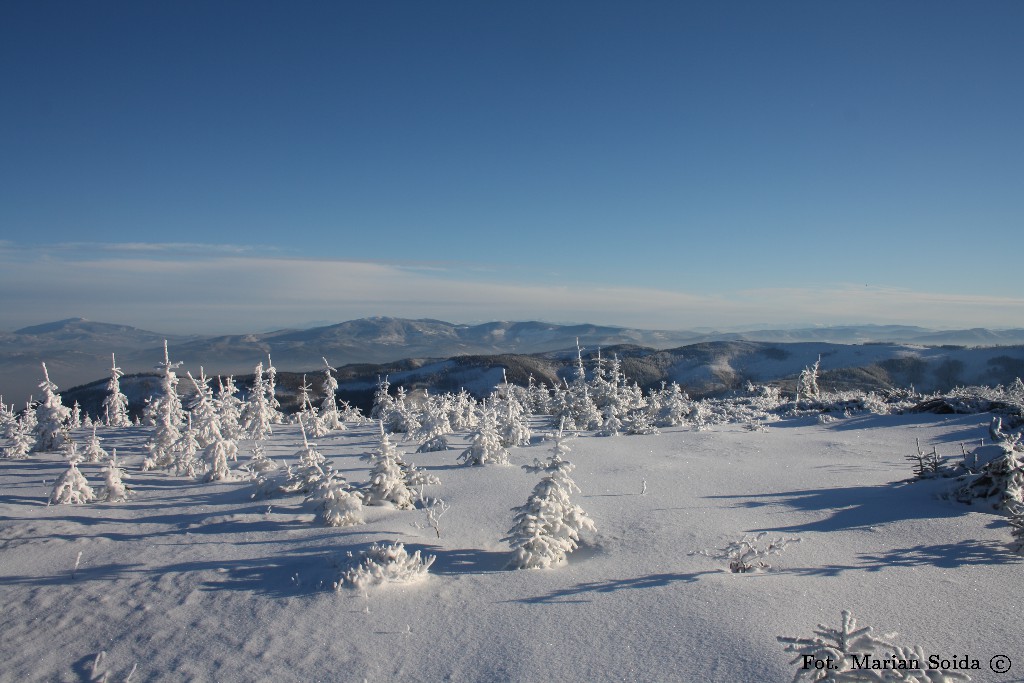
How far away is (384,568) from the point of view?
8.37 m

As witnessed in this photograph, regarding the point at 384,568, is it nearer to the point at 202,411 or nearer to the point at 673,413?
the point at 202,411

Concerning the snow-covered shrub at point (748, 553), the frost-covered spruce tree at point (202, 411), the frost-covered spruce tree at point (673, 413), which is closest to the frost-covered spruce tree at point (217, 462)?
the frost-covered spruce tree at point (202, 411)

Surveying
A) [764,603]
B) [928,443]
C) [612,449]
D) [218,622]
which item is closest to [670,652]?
[764,603]

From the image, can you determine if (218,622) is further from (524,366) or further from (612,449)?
(524,366)

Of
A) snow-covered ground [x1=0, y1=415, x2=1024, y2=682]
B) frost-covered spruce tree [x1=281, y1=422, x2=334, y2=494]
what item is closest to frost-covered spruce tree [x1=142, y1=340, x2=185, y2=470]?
snow-covered ground [x1=0, y1=415, x2=1024, y2=682]

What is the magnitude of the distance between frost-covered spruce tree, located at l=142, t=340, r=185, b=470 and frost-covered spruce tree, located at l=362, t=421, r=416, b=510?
386 inches

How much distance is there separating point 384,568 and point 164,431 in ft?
49.1

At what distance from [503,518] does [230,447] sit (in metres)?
10.3

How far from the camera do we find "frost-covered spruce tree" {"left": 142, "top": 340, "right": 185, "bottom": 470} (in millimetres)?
18828

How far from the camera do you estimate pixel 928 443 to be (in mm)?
19797

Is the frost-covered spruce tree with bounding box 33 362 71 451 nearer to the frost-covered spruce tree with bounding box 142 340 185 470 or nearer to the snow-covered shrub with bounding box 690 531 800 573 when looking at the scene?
Result: the frost-covered spruce tree with bounding box 142 340 185 470

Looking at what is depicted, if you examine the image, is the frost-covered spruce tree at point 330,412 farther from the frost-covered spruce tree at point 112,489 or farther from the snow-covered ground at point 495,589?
the snow-covered ground at point 495,589

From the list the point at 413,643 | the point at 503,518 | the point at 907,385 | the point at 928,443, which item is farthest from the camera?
the point at 907,385
